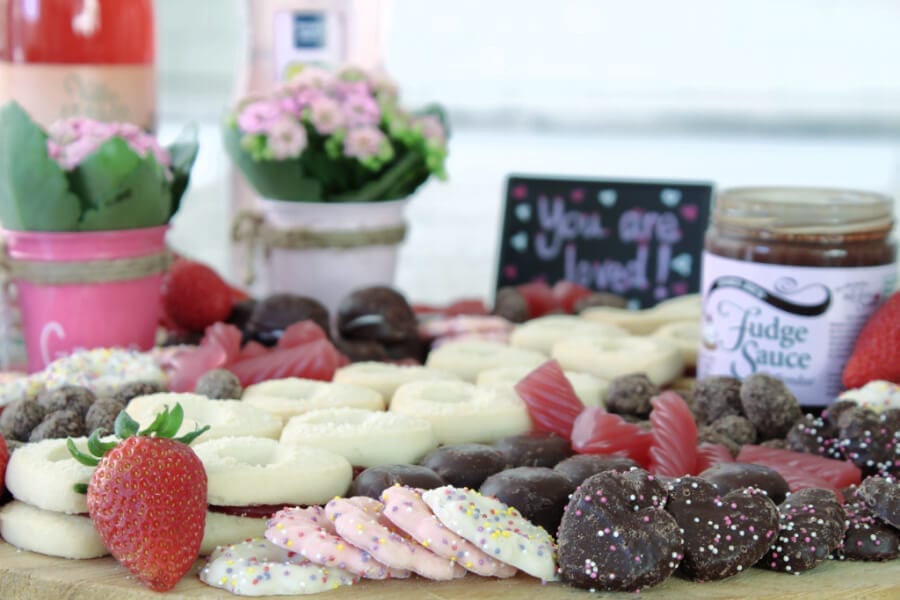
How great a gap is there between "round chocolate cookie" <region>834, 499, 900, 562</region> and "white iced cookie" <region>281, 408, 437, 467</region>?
38cm

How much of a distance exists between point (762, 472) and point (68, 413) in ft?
2.13

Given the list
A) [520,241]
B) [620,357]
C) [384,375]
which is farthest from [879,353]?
[520,241]

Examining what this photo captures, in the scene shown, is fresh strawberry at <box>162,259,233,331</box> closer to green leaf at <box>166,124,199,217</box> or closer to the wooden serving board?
green leaf at <box>166,124,199,217</box>

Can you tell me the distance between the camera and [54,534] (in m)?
0.86

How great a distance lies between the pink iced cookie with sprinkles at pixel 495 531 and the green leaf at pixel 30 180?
620 mm

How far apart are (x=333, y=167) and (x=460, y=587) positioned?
862mm

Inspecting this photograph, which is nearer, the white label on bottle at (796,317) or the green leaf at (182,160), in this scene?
the white label on bottle at (796,317)

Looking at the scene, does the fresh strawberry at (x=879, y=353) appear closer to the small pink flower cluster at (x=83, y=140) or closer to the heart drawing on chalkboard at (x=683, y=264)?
the heart drawing on chalkboard at (x=683, y=264)

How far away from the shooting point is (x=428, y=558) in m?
0.81

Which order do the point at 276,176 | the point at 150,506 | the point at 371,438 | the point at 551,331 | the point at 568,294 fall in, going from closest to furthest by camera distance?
the point at 150,506 → the point at 371,438 → the point at 551,331 → the point at 276,176 → the point at 568,294

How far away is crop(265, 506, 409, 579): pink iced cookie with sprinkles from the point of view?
2.62 ft

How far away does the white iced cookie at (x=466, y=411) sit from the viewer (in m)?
1.07

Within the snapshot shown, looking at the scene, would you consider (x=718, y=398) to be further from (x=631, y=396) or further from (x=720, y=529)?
(x=720, y=529)

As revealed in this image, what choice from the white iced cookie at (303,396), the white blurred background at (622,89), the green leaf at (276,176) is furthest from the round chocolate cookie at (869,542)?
the white blurred background at (622,89)
